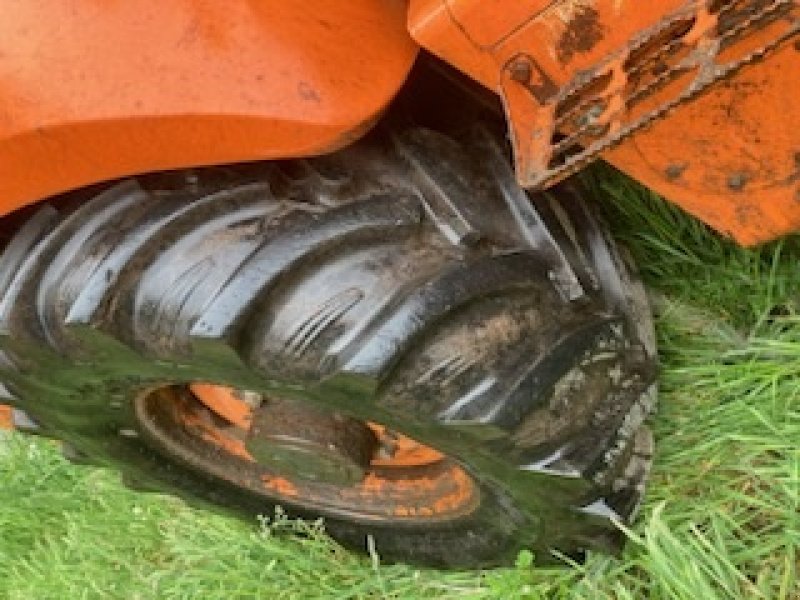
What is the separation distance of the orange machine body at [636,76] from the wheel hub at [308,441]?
0.61 m

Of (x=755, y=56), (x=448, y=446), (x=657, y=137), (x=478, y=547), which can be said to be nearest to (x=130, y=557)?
(x=478, y=547)

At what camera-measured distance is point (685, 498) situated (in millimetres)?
1729

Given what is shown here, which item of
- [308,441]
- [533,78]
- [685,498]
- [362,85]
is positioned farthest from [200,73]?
[685,498]

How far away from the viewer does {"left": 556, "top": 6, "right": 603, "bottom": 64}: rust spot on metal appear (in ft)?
3.54

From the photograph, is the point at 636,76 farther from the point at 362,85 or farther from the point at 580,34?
the point at 362,85

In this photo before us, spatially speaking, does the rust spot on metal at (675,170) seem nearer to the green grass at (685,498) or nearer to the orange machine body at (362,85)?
the orange machine body at (362,85)

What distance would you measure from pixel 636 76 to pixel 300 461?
82cm

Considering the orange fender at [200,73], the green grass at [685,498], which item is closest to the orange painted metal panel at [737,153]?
the orange fender at [200,73]

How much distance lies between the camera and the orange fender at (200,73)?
1163 millimetres

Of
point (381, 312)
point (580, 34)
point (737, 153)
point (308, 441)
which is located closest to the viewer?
point (580, 34)

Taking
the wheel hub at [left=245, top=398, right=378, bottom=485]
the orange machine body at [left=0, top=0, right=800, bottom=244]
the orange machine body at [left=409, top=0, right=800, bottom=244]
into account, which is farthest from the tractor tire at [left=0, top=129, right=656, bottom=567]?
the orange machine body at [left=409, top=0, right=800, bottom=244]

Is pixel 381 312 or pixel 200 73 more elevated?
pixel 200 73

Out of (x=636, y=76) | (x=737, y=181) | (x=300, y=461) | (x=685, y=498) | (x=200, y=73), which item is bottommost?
(x=685, y=498)

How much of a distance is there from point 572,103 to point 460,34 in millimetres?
106
